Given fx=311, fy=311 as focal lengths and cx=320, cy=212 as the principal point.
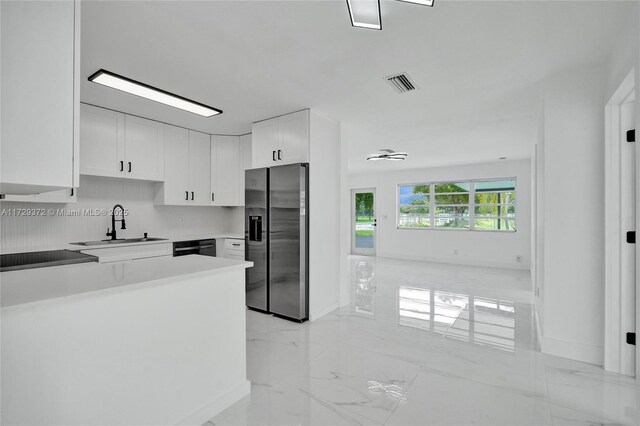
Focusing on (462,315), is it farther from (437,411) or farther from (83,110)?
(83,110)

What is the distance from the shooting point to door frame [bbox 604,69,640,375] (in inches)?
96.7

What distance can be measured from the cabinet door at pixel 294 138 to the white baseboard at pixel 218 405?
242 cm

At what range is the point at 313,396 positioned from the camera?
2.16 meters

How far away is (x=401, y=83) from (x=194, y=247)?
3.35m

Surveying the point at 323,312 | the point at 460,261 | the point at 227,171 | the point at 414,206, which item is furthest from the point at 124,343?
the point at 414,206

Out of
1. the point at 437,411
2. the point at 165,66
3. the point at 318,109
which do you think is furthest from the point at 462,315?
the point at 165,66

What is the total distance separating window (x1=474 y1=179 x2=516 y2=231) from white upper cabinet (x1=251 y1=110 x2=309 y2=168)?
18.3ft

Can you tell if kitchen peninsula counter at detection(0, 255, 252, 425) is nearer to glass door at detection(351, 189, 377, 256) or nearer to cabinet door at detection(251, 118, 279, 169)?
cabinet door at detection(251, 118, 279, 169)

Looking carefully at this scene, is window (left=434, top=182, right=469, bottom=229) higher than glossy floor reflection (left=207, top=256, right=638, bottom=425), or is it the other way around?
window (left=434, top=182, right=469, bottom=229)

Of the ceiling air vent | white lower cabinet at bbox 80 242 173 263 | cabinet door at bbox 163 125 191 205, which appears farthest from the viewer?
cabinet door at bbox 163 125 191 205

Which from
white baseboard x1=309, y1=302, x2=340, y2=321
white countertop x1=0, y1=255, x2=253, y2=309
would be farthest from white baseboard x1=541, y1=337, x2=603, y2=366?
white countertop x1=0, y1=255, x2=253, y2=309

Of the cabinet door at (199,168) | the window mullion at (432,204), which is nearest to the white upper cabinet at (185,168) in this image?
the cabinet door at (199,168)

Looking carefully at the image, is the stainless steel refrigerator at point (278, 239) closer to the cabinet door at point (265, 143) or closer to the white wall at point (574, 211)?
the cabinet door at point (265, 143)

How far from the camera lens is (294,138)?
148 inches
